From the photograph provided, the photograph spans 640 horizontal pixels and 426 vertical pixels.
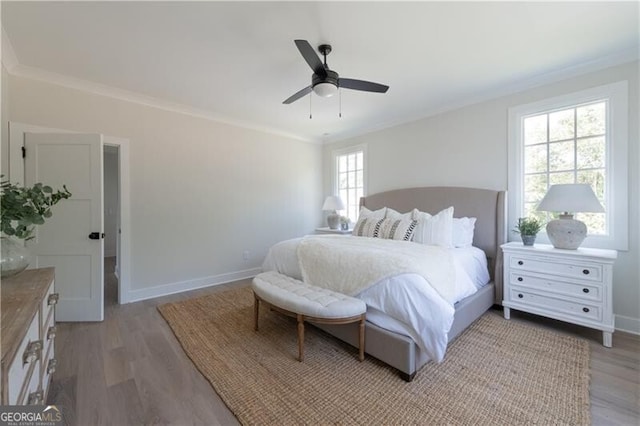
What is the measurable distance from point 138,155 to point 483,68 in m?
4.21

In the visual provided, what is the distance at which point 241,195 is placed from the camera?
444cm

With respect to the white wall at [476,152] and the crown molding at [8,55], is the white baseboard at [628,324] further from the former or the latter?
the crown molding at [8,55]

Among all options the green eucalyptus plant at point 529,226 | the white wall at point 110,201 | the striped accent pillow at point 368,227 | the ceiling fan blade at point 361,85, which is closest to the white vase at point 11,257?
the ceiling fan blade at point 361,85

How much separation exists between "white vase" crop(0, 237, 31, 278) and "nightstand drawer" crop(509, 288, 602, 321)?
4031 mm

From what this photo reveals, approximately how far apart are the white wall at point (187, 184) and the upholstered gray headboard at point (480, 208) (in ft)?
8.02

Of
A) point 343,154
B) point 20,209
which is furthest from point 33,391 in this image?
point 343,154

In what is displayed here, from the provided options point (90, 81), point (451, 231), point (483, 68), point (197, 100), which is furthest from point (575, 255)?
point (90, 81)

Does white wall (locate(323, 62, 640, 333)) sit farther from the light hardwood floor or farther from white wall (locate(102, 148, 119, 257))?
white wall (locate(102, 148, 119, 257))

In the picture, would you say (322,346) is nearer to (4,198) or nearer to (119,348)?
(119,348)

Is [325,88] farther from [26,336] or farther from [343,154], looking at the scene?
[343,154]

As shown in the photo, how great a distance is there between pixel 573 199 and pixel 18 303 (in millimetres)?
3937

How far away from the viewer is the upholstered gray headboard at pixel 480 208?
3.14 m

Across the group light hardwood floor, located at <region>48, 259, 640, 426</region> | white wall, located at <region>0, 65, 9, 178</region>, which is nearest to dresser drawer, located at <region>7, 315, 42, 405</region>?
light hardwood floor, located at <region>48, 259, 640, 426</region>

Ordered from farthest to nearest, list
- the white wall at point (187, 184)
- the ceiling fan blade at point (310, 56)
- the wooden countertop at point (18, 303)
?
1. the white wall at point (187, 184)
2. the ceiling fan blade at point (310, 56)
3. the wooden countertop at point (18, 303)
